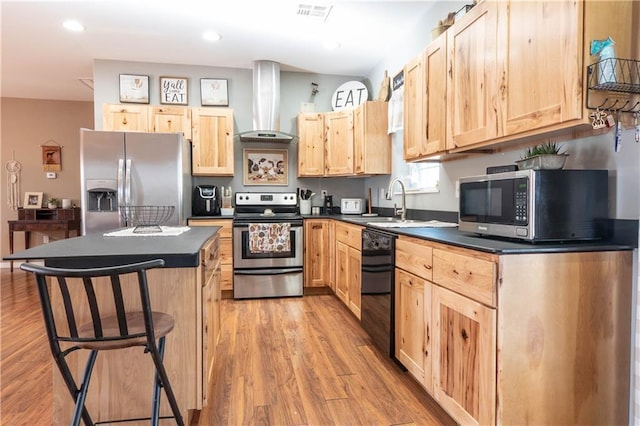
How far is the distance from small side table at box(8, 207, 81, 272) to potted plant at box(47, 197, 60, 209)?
0.07m

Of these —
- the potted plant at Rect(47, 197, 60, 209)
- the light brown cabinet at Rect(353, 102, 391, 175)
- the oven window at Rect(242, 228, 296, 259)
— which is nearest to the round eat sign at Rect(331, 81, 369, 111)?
the light brown cabinet at Rect(353, 102, 391, 175)

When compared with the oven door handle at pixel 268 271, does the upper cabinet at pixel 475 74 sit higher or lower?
higher

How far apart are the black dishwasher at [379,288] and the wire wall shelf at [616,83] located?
1240mm

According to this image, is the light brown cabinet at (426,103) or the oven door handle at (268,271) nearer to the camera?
the light brown cabinet at (426,103)

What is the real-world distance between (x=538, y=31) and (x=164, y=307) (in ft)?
6.59

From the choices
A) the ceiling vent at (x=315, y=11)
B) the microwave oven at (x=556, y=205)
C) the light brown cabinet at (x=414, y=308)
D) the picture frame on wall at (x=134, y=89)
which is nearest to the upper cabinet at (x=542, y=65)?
the microwave oven at (x=556, y=205)

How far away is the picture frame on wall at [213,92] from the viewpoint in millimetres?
4336

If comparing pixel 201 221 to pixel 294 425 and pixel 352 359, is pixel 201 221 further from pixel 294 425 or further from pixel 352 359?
pixel 294 425

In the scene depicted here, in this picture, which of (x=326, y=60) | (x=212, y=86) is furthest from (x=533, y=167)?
(x=212, y=86)

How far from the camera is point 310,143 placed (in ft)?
14.2

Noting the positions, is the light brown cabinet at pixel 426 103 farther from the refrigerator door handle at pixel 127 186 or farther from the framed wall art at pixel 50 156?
the framed wall art at pixel 50 156

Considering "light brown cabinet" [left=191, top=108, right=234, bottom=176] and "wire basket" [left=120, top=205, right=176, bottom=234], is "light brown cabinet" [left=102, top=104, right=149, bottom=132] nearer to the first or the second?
"light brown cabinet" [left=191, top=108, right=234, bottom=176]

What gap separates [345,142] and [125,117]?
2478 mm

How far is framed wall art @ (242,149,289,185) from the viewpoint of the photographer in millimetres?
4512
